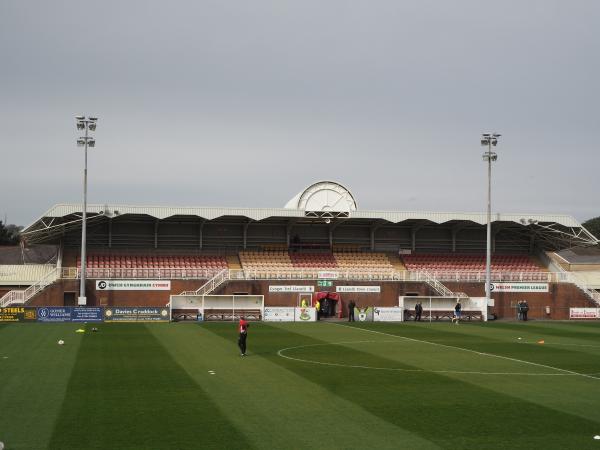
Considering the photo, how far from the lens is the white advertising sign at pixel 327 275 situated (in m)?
59.2

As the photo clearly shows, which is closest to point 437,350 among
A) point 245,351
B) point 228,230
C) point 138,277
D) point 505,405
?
point 245,351

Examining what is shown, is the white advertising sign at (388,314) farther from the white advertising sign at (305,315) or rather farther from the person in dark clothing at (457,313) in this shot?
the white advertising sign at (305,315)

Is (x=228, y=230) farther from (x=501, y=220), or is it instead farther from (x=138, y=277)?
(x=501, y=220)

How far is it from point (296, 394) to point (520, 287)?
4520cm

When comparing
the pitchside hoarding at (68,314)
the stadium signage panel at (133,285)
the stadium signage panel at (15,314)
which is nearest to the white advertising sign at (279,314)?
the stadium signage panel at (133,285)

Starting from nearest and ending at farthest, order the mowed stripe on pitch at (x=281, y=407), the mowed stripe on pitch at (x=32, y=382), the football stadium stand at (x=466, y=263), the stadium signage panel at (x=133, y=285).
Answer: the mowed stripe on pitch at (x=281, y=407), the mowed stripe on pitch at (x=32, y=382), the stadium signage panel at (x=133, y=285), the football stadium stand at (x=466, y=263)

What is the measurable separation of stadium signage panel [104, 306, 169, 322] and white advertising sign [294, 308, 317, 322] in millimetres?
9022

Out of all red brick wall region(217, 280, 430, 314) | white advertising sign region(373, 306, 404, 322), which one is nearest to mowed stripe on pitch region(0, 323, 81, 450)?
red brick wall region(217, 280, 430, 314)

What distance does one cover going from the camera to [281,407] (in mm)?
19062

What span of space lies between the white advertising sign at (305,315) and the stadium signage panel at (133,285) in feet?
34.4

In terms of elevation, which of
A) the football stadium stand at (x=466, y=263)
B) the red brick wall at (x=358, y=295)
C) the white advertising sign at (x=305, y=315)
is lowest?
the white advertising sign at (x=305, y=315)

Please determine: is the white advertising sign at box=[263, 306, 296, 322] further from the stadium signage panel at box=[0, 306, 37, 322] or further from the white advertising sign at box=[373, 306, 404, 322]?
the stadium signage panel at box=[0, 306, 37, 322]

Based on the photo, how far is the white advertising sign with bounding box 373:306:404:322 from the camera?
180 feet

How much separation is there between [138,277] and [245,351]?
93.9ft
